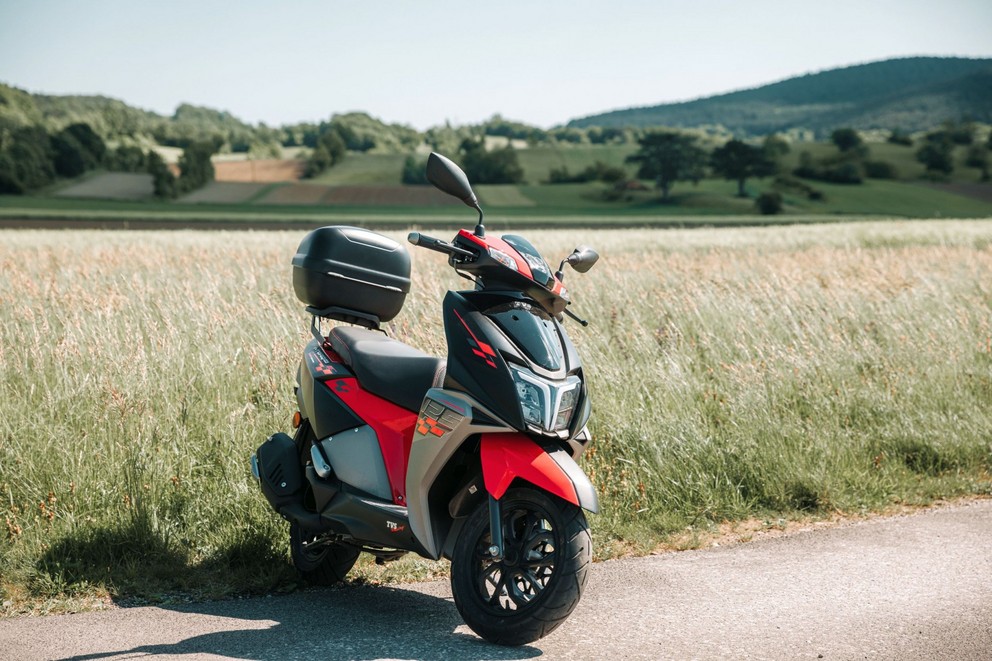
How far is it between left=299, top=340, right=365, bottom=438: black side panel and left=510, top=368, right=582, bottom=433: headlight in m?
0.97


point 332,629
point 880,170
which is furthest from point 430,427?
point 880,170

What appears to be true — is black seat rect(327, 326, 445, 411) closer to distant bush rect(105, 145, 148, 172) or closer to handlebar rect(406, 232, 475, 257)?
handlebar rect(406, 232, 475, 257)

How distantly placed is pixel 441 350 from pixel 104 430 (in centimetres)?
276

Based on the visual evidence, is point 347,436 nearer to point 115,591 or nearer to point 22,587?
point 115,591

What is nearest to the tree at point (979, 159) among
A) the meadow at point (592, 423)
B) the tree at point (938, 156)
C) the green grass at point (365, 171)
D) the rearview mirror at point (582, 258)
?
the tree at point (938, 156)

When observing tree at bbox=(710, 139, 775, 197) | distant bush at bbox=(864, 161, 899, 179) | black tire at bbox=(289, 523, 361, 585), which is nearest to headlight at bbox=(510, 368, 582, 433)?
black tire at bbox=(289, 523, 361, 585)

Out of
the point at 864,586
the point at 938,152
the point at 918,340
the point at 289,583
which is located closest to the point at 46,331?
the point at 289,583

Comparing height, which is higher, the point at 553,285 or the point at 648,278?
the point at 553,285

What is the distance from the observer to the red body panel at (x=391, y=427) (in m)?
4.04

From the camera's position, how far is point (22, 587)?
14.6 ft

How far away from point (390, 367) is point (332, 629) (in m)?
1.17

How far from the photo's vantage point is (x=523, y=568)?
3672 millimetres

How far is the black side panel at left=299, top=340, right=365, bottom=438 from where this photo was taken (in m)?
4.30

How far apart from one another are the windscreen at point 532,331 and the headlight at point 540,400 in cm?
9
